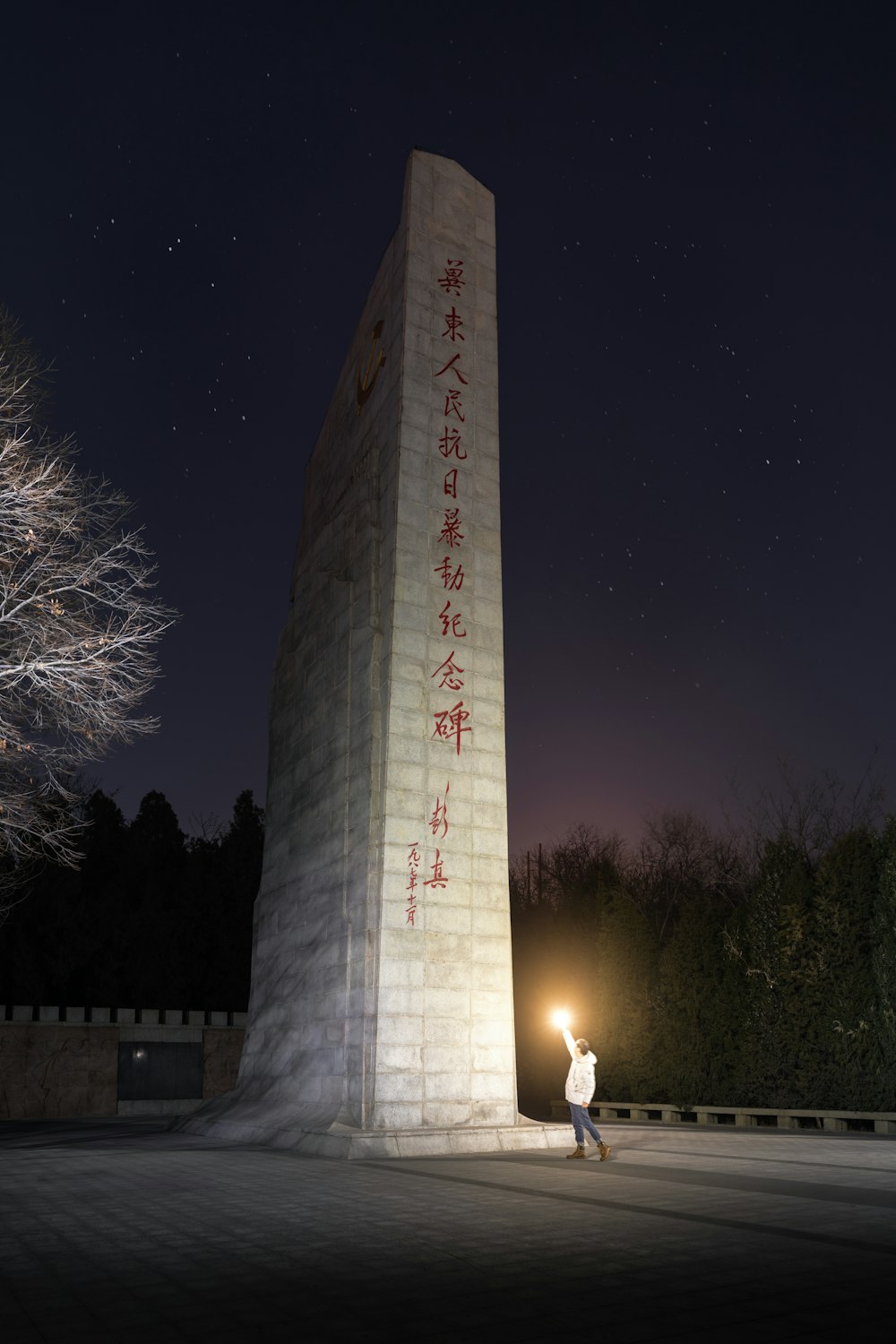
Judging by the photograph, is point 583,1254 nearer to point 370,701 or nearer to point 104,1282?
point 104,1282

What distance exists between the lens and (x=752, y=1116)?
2055 centimetres

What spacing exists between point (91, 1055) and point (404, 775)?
17.2 meters

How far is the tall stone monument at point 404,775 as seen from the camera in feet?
46.8

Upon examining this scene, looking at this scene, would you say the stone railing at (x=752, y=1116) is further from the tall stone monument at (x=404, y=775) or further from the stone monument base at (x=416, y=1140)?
the tall stone monument at (x=404, y=775)

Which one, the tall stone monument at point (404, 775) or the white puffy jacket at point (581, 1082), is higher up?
the tall stone monument at point (404, 775)

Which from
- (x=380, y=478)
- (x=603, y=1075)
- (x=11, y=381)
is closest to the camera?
(x=11, y=381)

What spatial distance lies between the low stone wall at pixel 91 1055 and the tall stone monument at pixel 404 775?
1007 centimetres

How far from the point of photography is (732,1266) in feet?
18.9

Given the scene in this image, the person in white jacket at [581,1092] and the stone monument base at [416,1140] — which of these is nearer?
the person in white jacket at [581,1092]

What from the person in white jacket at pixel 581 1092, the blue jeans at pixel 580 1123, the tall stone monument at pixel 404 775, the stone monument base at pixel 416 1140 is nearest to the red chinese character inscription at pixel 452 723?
the tall stone monument at pixel 404 775

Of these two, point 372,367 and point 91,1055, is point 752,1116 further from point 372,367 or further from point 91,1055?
point 91,1055

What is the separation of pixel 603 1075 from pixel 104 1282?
21.3 metres

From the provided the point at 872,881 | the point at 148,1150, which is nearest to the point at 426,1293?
the point at 148,1150

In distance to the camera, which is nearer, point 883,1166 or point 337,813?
point 883,1166
